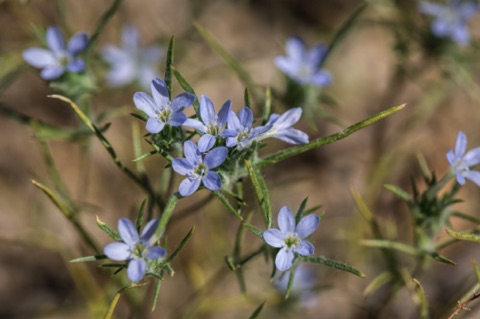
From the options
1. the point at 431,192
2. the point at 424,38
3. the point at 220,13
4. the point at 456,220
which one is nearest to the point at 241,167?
the point at 431,192

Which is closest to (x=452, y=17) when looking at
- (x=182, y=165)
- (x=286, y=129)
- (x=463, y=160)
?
(x=463, y=160)

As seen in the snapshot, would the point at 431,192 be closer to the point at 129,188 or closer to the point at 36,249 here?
the point at 129,188

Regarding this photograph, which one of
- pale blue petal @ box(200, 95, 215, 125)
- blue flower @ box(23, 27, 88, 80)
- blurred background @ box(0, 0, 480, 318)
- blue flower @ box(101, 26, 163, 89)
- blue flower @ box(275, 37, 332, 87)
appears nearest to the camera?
pale blue petal @ box(200, 95, 215, 125)

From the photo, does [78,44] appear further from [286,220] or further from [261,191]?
[286,220]

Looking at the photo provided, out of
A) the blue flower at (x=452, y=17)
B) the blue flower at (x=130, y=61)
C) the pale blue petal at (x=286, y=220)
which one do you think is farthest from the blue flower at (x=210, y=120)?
the blue flower at (x=130, y=61)

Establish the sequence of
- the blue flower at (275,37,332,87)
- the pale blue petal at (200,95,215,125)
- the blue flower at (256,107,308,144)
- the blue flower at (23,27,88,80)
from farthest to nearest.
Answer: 1. the blue flower at (275,37,332,87)
2. the blue flower at (23,27,88,80)
3. the blue flower at (256,107,308,144)
4. the pale blue petal at (200,95,215,125)

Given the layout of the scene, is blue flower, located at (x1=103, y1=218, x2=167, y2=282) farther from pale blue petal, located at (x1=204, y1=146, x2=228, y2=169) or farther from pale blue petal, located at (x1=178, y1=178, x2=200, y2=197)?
pale blue petal, located at (x1=204, y1=146, x2=228, y2=169)

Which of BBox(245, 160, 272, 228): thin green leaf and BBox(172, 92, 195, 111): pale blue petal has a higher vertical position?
BBox(172, 92, 195, 111): pale blue petal

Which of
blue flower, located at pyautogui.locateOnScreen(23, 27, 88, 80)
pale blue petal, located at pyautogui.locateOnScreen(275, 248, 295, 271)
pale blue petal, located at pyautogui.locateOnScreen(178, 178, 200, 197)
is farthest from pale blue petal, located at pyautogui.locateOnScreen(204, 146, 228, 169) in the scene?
blue flower, located at pyautogui.locateOnScreen(23, 27, 88, 80)
